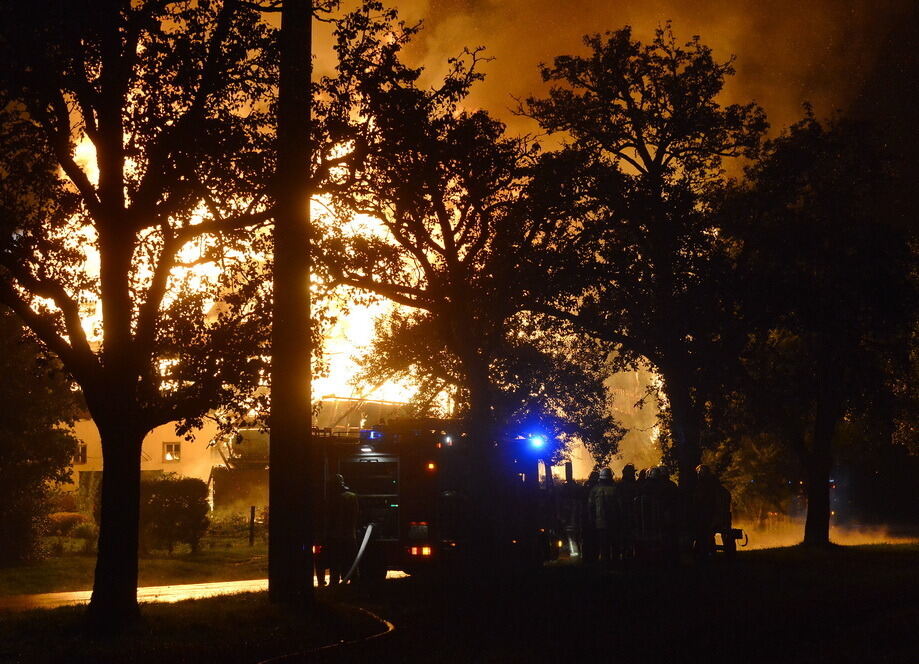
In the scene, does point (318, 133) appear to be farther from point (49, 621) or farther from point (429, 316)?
point (429, 316)

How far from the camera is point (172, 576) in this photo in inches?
947

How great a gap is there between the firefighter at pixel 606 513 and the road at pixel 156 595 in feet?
23.2

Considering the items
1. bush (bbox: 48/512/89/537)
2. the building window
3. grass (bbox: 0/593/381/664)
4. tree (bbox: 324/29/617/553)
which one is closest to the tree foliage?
tree (bbox: 324/29/617/553)

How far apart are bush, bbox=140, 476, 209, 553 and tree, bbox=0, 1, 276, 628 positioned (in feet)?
42.8

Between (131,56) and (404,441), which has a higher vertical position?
(131,56)

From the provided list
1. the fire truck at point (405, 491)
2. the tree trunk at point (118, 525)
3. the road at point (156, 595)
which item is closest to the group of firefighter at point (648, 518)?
the fire truck at point (405, 491)

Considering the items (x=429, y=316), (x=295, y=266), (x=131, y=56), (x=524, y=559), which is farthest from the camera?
(x=429, y=316)

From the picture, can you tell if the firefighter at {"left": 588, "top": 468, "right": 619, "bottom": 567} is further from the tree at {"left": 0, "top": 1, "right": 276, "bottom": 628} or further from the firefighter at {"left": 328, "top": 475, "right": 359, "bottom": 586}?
the tree at {"left": 0, "top": 1, "right": 276, "bottom": 628}

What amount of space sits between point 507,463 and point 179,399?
1053 centimetres

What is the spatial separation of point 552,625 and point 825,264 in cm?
1804

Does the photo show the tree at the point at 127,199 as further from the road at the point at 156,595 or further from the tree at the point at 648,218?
A: the tree at the point at 648,218

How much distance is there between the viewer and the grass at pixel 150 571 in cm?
2250

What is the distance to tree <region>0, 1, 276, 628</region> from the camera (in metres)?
12.8

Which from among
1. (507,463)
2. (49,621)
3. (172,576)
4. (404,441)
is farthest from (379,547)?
(49,621)
